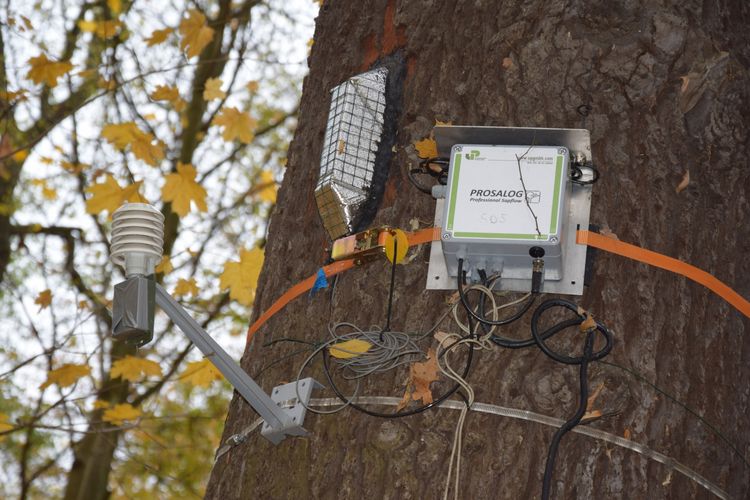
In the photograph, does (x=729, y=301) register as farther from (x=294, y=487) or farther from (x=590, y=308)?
(x=294, y=487)

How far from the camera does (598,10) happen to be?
2.45m

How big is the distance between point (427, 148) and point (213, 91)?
5.46m

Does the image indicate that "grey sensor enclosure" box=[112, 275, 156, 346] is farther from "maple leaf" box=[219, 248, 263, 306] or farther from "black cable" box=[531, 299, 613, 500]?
"maple leaf" box=[219, 248, 263, 306]

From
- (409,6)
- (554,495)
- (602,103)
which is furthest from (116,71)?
(554,495)

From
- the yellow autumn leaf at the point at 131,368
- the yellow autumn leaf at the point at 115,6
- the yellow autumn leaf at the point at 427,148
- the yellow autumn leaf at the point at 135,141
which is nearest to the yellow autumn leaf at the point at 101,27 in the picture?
the yellow autumn leaf at the point at 115,6

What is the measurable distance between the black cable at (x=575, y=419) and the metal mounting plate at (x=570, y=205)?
0.15 metres

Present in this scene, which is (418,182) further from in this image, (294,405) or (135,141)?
(135,141)

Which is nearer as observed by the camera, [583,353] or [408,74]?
[583,353]

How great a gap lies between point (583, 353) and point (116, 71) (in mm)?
6421

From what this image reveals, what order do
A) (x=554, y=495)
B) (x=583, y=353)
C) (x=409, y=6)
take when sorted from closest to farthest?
(x=554, y=495) < (x=583, y=353) < (x=409, y=6)

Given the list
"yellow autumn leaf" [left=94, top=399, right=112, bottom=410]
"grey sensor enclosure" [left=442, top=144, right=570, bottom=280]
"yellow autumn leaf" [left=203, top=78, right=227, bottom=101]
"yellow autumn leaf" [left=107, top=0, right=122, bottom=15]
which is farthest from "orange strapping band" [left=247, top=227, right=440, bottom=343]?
"yellow autumn leaf" [left=107, top=0, right=122, bottom=15]

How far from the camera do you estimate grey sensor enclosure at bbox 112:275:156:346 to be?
6.42 feet

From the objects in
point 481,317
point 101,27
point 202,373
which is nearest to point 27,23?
point 101,27

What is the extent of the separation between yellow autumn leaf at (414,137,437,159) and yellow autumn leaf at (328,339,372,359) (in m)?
0.49
